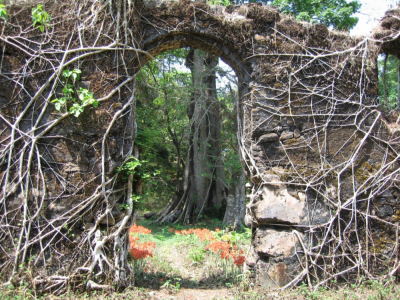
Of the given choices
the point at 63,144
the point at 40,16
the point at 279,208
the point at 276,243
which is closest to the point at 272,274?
the point at 276,243

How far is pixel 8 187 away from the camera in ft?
12.4

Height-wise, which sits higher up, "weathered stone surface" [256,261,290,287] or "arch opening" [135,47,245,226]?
"arch opening" [135,47,245,226]

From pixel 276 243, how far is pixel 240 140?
60.6 inches

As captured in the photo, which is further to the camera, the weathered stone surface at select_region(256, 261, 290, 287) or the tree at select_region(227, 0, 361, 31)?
the tree at select_region(227, 0, 361, 31)

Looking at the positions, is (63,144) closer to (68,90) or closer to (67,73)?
(68,90)

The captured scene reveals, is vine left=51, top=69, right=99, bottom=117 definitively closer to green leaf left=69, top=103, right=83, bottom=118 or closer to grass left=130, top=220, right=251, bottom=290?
green leaf left=69, top=103, right=83, bottom=118

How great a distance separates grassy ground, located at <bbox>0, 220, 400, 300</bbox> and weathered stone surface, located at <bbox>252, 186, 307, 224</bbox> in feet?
2.62

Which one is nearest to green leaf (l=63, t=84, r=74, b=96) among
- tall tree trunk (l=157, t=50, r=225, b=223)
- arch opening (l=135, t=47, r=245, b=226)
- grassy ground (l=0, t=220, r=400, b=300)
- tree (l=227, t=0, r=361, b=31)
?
grassy ground (l=0, t=220, r=400, b=300)

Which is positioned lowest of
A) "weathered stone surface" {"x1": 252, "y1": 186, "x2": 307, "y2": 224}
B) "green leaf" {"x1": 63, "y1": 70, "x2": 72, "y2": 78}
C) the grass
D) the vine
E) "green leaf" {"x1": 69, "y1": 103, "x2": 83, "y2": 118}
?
the grass

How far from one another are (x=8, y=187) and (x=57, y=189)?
53 centimetres

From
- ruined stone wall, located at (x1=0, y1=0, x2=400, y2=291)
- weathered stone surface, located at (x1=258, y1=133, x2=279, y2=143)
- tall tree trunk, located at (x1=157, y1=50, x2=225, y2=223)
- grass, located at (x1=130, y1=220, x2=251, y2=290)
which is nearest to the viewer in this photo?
ruined stone wall, located at (x1=0, y1=0, x2=400, y2=291)

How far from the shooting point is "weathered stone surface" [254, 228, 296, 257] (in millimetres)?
4133

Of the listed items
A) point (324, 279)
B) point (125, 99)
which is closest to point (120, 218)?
point (125, 99)

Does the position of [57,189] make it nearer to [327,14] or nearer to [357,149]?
[357,149]
